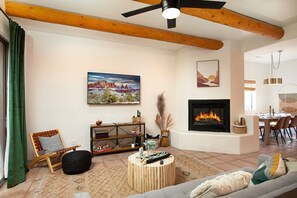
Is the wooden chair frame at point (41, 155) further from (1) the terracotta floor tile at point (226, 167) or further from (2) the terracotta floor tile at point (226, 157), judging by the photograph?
(2) the terracotta floor tile at point (226, 157)

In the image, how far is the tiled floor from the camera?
2.60m

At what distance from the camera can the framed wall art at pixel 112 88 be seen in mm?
4332

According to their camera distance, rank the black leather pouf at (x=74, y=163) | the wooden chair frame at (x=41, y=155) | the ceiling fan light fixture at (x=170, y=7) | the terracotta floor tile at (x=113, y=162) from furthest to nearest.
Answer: the terracotta floor tile at (x=113, y=162) → the wooden chair frame at (x=41, y=155) → the black leather pouf at (x=74, y=163) → the ceiling fan light fixture at (x=170, y=7)

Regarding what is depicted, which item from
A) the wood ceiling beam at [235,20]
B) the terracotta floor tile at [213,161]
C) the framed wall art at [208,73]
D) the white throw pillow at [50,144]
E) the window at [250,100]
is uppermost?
the wood ceiling beam at [235,20]

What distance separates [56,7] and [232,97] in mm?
4432

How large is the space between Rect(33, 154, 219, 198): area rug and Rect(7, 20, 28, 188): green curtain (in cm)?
43

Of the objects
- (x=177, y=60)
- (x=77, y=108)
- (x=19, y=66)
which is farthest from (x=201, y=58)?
(x=19, y=66)

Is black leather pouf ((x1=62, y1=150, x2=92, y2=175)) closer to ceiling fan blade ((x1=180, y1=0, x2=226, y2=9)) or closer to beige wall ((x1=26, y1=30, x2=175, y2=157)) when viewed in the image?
beige wall ((x1=26, y1=30, x2=175, y2=157))

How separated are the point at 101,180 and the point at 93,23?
2.83 m

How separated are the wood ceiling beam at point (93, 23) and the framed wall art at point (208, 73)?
1.73 feet

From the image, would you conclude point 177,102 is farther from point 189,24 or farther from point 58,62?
point 58,62

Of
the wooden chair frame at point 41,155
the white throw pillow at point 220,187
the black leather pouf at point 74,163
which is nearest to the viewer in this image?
the white throw pillow at point 220,187

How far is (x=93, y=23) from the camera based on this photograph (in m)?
3.27

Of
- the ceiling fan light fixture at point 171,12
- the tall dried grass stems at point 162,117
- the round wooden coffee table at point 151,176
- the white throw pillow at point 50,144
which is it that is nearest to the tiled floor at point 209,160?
the white throw pillow at point 50,144
